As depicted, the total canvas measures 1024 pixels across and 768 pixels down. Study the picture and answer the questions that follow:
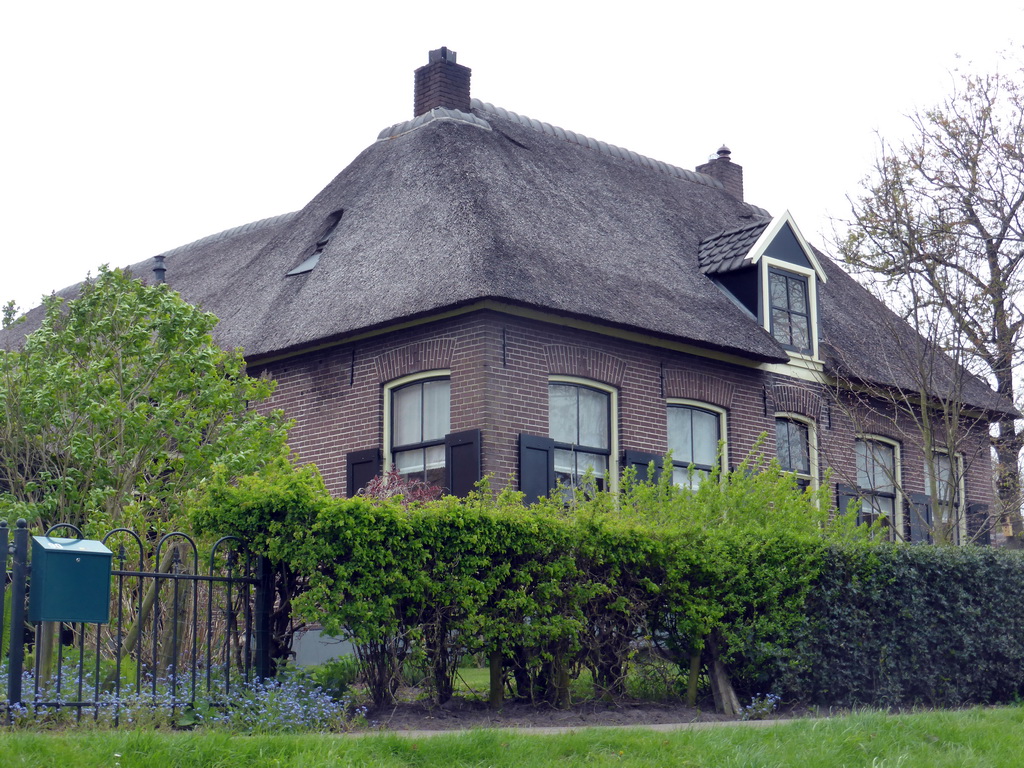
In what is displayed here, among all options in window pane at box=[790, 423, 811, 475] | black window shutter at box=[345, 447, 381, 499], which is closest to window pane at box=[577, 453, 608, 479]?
black window shutter at box=[345, 447, 381, 499]

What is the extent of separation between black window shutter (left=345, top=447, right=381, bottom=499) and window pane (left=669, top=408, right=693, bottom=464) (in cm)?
388

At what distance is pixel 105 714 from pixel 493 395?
7.41 metres

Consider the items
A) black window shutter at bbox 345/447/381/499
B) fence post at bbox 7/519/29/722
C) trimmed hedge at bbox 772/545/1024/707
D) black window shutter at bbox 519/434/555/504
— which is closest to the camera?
fence post at bbox 7/519/29/722

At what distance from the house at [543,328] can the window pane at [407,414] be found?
0.02 metres

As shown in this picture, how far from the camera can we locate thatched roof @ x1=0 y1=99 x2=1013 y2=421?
14.7m

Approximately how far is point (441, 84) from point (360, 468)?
274 inches

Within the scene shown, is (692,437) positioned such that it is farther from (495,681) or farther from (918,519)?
(495,681)

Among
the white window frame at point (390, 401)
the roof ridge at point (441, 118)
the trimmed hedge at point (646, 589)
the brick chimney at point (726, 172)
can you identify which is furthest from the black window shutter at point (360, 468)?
the brick chimney at point (726, 172)

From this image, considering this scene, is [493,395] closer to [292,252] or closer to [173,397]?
[173,397]

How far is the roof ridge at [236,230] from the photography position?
22.2m

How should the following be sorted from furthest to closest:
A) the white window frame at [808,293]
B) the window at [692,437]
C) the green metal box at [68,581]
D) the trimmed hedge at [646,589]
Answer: the white window frame at [808,293]
the window at [692,437]
the trimmed hedge at [646,589]
the green metal box at [68,581]

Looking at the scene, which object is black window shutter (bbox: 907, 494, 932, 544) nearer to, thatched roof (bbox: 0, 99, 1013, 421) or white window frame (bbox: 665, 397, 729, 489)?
thatched roof (bbox: 0, 99, 1013, 421)

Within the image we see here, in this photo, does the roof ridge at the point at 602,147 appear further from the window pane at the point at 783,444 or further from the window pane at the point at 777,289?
the window pane at the point at 783,444

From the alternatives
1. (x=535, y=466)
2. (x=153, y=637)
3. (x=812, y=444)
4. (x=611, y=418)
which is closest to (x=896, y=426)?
(x=812, y=444)
